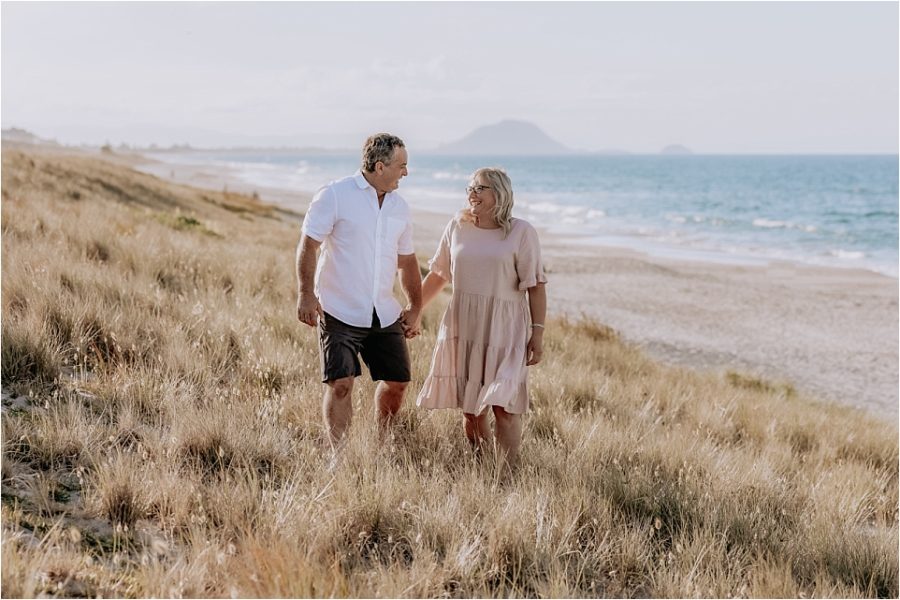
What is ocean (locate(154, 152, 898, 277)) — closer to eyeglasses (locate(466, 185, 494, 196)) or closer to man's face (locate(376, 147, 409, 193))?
eyeglasses (locate(466, 185, 494, 196))

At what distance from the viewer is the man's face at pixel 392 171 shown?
15.0 ft

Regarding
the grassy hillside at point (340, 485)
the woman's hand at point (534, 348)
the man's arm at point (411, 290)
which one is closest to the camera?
the grassy hillside at point (340, 485)

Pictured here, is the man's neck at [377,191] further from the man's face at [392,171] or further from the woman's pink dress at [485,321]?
the woman's pink dress at [485,321]

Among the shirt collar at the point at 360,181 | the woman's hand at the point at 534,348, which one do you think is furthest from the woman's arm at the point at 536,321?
the shirt collar at the point at 360,181

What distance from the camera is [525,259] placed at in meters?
4.67

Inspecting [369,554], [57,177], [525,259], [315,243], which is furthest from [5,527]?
[57,177]

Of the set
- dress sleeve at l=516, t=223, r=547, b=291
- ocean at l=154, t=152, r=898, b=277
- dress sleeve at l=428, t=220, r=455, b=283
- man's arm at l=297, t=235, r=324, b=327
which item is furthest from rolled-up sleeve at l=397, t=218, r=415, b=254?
ocean at l=154, t=152, r=898, b=277

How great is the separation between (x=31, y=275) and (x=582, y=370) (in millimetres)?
5011

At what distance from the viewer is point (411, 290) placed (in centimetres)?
501

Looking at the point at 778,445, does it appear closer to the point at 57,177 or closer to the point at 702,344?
the point at 702,344

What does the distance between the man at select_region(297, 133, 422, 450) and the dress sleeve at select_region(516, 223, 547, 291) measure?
2.28 ft

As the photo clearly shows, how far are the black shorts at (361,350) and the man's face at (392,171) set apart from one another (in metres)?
0.76

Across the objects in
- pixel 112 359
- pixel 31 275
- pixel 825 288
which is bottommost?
pixel 825 288

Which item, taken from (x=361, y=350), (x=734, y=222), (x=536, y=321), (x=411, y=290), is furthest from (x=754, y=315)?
(x=734, y=222)
